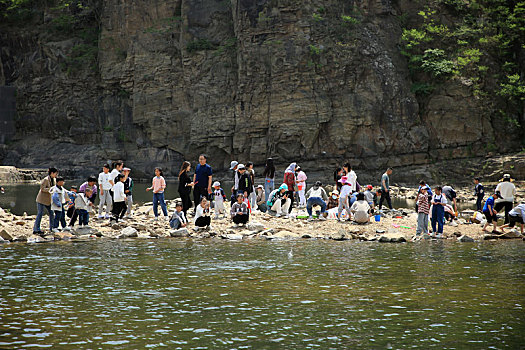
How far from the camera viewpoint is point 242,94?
5831cm

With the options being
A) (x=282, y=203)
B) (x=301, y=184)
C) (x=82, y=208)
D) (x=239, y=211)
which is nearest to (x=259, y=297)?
(x=239, y=211)

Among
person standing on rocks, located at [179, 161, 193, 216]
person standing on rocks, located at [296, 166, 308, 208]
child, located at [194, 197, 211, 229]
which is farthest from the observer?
person standing on rocks, located at [296, 166, 308, 208]

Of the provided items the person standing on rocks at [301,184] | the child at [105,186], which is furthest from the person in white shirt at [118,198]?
the person standing on rocks at [301,184]

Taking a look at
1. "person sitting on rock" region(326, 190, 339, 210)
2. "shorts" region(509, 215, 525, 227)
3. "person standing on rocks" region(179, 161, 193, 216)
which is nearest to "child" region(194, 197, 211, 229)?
"person standing on rocks" region(179, 161, 193, 216)

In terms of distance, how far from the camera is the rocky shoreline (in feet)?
56.1

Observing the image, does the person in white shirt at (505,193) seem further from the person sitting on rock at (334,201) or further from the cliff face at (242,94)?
the cliff face at (242,94)

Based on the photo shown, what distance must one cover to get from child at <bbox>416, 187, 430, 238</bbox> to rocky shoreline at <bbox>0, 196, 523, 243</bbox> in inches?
13.6

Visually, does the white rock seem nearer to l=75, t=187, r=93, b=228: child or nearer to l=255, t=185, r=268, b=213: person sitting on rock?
l=75, t=187, r=93, b=228: child

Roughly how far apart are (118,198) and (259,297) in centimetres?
1054

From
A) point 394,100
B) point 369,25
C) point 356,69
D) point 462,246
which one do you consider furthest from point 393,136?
point 462,246

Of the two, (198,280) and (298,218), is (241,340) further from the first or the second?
(298,218)

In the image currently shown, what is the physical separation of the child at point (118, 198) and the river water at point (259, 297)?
3.74 metres

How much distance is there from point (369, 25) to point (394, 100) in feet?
27.7

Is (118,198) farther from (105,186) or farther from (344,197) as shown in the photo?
(344,197)
